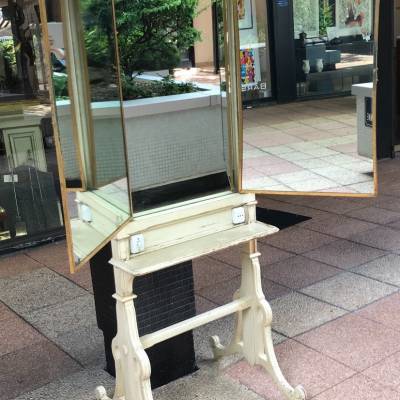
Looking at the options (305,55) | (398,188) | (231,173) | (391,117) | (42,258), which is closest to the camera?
(231,173)

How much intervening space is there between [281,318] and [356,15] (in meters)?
1.80

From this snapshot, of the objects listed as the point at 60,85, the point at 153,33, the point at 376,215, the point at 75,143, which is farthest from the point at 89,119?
the point at 376,215

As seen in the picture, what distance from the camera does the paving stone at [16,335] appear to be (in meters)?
3.92

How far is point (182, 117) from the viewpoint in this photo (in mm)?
3316

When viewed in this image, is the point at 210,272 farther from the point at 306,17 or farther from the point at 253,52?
the point at 253,52

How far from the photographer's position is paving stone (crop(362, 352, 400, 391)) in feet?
10.7

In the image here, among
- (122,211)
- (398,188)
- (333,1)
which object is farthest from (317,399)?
(398,188)

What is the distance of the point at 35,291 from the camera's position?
4750mm

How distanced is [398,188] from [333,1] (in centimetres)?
353

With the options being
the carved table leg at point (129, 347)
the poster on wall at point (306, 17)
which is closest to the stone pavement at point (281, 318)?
the carved table leg at point (129, 347)

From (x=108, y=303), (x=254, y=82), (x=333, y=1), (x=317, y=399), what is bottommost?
(x=317, y=399)

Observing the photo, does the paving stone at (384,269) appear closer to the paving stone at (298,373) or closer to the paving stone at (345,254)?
the paving stone at (345,254)

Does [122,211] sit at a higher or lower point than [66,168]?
lower

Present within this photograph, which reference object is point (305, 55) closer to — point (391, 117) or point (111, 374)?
point (111, 374)
